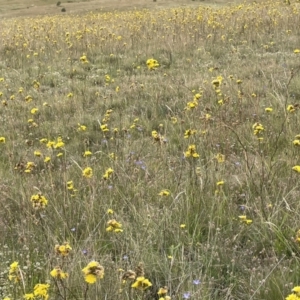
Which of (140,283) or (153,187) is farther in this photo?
(153,187)

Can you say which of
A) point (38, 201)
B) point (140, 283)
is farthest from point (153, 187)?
point (140, 283)

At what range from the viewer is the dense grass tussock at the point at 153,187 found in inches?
79.4

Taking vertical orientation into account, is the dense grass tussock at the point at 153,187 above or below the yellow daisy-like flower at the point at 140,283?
below

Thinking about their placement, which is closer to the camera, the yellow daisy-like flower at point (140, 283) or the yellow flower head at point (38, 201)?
the yellow daisy-like flower at point (140, 283)

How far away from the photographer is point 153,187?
294cm

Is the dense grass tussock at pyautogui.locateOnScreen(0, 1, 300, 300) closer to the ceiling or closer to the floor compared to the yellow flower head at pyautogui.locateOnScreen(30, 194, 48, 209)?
closer to the floor

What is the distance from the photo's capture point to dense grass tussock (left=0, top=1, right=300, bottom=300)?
6.62ft

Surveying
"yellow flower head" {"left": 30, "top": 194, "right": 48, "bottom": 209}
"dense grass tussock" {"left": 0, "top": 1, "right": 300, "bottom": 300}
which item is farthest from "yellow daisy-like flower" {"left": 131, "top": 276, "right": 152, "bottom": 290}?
"yellow flower head" {"left": 30, "top": 194, "right": 48, "bottom": 209}

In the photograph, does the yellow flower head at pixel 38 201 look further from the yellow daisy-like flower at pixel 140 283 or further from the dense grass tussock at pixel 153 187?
the yellow daisy-like flower at pixel 140 283

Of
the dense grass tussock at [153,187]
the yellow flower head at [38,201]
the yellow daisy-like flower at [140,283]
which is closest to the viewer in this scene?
the yellow daisy-like flower at [140,283]

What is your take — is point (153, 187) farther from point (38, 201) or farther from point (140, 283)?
Result: point (140, 283)

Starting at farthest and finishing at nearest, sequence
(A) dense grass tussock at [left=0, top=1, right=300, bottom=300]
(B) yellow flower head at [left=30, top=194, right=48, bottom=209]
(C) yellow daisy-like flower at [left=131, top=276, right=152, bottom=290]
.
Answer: (B) yellow flower head at [left=30, top=194, right=48, bottom=209] → (A) dense grass tussock at [left=0, top=1, right=300, bottom=300] → (C) yellow daisy-like flower at [left=131, top=276, right=152, bottom=290]

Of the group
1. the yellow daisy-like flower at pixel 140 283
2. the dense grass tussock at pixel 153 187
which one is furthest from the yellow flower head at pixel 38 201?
the yellow daisy-like flower at pixel 140 283

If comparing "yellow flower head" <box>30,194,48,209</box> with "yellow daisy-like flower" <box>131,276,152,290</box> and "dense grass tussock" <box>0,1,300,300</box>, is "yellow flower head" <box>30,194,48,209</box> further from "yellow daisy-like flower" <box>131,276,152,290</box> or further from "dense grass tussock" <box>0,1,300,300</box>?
"yellow daisy-like flower" <box>131,276,152,290</box>
